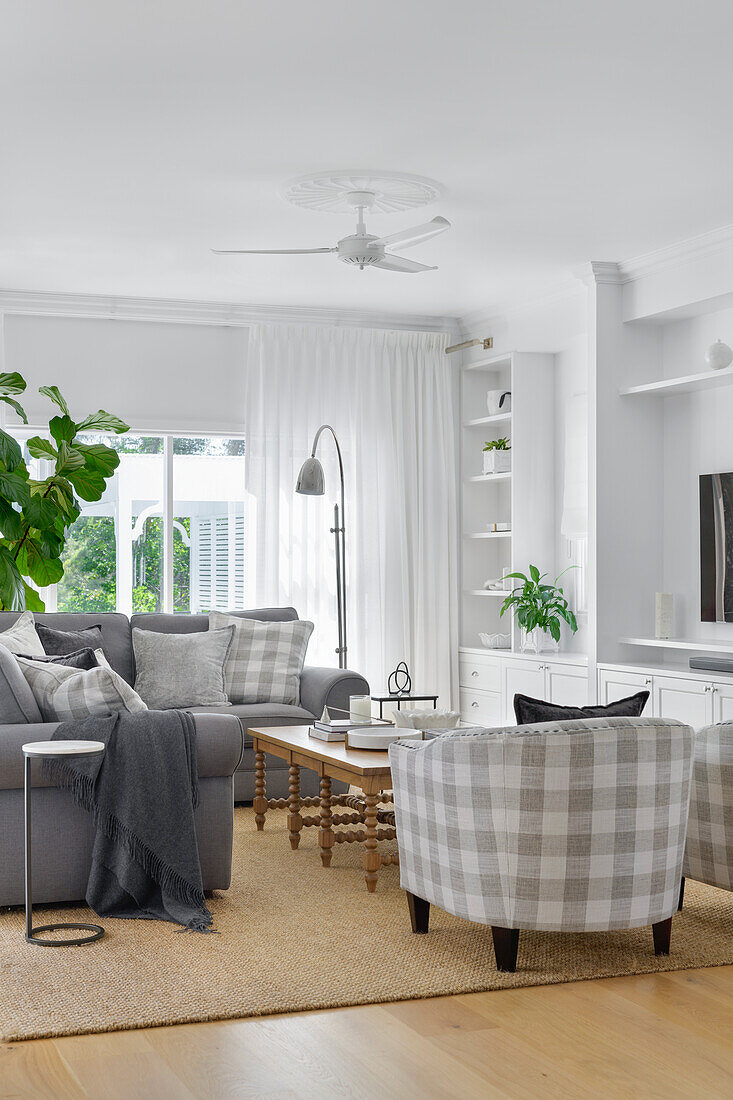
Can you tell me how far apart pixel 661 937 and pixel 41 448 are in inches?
178

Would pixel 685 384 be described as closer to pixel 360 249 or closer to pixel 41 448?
pixel 360 249

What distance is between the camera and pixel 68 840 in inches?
158

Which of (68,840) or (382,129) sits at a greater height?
(382,129)

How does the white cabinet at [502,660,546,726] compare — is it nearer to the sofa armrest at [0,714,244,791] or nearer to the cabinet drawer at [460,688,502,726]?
the cabinet drawer at [460,688,502,726]

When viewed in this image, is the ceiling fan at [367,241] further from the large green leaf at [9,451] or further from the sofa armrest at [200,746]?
the sofa armrest at [200,746]

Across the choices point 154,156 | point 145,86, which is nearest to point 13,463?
point 154,156

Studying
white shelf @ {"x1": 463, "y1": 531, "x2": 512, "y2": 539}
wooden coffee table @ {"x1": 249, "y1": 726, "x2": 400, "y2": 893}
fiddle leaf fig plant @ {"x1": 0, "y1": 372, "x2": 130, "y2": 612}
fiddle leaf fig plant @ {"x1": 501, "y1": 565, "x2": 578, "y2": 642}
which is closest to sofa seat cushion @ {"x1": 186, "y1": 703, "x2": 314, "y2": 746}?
wooden coffee table @ {"x1": 249, "y1": 726, "x2": 400, "y2": 893}

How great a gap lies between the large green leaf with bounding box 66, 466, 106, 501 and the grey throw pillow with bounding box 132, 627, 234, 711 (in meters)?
0.85

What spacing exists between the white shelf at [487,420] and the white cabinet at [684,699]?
2339 mm

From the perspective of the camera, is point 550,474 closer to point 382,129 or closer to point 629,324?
point 629,324

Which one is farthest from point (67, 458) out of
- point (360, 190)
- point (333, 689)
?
point (360, 190)

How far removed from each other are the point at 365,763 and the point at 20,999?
1.50 m

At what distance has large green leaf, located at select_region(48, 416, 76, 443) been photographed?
21.5ft

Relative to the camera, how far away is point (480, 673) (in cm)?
768
